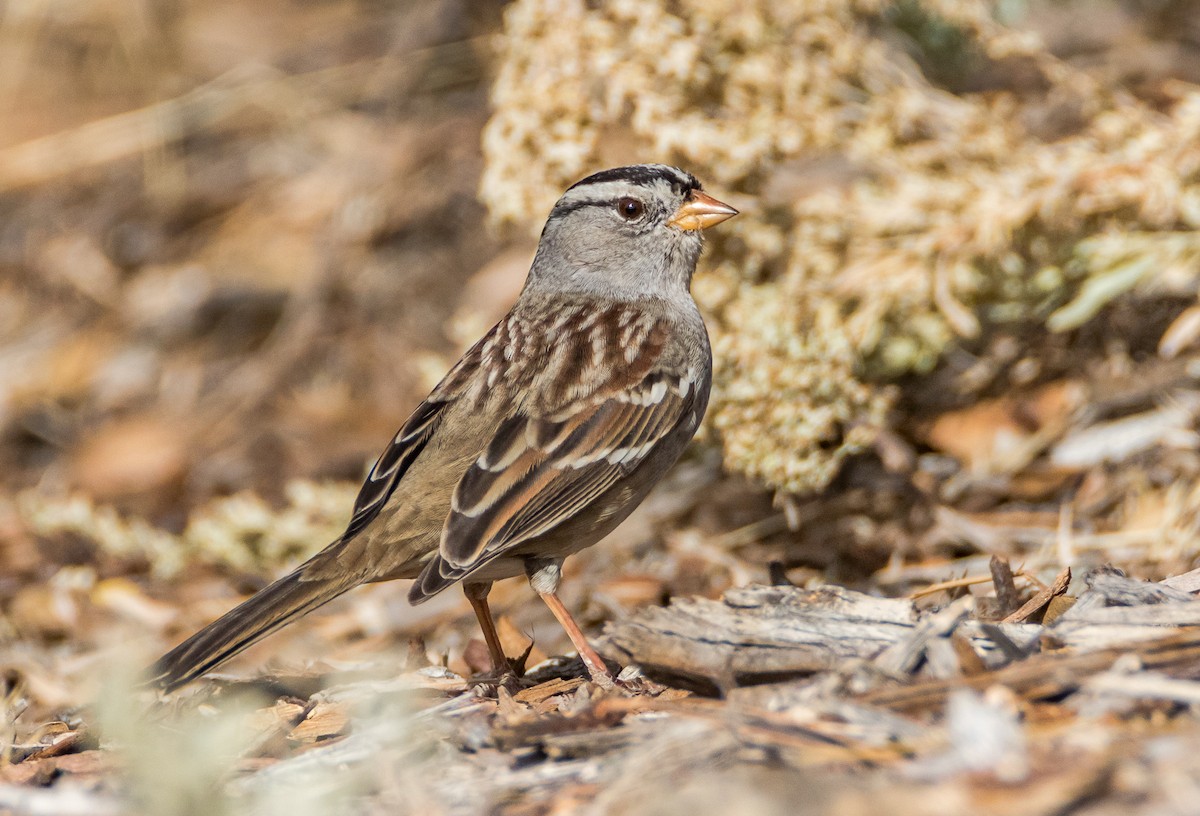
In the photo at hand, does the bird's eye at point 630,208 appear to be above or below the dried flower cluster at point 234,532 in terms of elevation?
above

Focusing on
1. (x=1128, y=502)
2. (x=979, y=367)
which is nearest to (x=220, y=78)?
(x=979, y=367)

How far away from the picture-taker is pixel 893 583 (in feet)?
14.2

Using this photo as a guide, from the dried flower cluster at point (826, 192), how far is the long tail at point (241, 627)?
1.45 metres

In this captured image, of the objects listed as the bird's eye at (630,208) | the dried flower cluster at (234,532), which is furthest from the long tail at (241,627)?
the dried flower cluster at (234,532)

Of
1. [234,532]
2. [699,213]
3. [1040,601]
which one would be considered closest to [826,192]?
[699,213]

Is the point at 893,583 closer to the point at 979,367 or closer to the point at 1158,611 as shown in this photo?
the point at 979,367

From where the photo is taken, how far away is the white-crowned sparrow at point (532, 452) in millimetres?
3297

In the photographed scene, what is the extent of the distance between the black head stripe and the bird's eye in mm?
70

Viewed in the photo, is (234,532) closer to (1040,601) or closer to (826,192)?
(826,192)

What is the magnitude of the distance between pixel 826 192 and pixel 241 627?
8.93ft

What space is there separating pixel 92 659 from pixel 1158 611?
11.4ft

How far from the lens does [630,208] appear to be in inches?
169

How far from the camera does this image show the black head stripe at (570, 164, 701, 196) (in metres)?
4.24

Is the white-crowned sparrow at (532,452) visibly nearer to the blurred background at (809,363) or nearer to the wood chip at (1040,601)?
the blurred background at (809,363)
